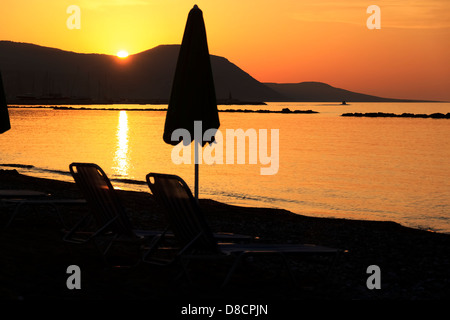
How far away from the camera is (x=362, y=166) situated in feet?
134

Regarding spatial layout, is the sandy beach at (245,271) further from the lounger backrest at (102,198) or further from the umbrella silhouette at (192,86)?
the umbrella silhouette at (192,86)

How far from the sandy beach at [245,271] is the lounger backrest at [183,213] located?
465mm

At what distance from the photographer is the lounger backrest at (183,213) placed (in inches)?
231

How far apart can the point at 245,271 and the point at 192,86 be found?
87.0 inches

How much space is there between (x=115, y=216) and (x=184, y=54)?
7.27 ft

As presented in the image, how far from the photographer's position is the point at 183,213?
6.02m

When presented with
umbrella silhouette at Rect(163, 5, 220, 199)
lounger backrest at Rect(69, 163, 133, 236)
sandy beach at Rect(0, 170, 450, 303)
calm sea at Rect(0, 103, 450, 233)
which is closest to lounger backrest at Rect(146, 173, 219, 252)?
sandy beach at Rect(0, 170, 450, 303)

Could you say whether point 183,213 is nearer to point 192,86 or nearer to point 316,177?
point 192,86

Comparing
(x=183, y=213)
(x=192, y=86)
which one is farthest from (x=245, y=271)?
(x=192, y=86)

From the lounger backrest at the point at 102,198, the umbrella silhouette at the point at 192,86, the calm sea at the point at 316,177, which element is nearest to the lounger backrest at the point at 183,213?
the lounger backrest at the point at 102,198

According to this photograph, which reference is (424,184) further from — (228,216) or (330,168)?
(228,216)

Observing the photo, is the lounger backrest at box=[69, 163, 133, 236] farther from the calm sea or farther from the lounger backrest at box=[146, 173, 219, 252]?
the calm sea
